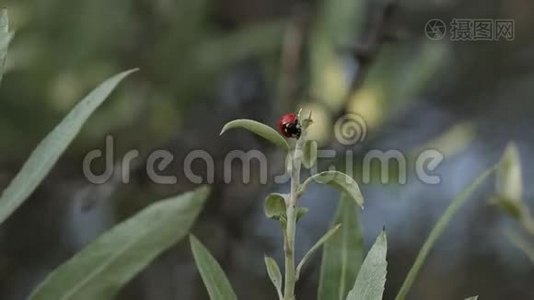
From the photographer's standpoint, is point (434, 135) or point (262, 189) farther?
point (434, 135)

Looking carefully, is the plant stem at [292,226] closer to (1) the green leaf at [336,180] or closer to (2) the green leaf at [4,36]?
(1) the green leaf at [336,180]

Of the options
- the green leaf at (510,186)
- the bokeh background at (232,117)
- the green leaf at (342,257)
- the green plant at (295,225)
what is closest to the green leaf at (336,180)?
the green plant at (295,225)

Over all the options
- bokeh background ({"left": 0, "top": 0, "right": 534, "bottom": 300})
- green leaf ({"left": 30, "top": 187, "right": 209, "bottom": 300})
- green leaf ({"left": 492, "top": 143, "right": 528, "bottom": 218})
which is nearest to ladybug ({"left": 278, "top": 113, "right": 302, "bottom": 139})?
green leaf ({"left": 30, "top": 187, "right": 209, "bottom": 300})

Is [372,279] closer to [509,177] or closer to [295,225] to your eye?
[295,225]

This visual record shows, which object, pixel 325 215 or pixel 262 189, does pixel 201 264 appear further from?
pixel 325 215

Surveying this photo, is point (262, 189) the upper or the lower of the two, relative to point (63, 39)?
lower

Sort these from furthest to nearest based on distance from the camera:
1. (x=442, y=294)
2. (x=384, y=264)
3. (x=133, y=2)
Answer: (x=442, y=294) < (x=133, y=2) < (x=384, y=264)

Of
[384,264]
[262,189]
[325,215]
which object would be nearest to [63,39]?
[262,189]
